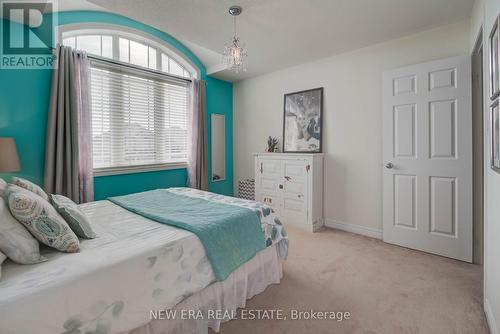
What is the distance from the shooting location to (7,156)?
7.04ft

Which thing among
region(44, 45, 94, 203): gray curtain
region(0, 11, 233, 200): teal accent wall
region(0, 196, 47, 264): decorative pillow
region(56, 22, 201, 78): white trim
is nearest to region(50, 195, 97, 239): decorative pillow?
region(0, 196, 47, 264): decorative pillow

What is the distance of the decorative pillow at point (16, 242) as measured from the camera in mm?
1095

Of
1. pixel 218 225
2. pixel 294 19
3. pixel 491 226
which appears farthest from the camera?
pixel 294 19

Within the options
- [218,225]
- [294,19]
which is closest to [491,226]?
[218,225]

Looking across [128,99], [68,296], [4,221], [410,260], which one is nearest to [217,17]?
[128,99]

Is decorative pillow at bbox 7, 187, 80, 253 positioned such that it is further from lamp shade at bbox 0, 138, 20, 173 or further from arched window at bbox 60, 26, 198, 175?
arched window at bbox 60, 26, 198, 175

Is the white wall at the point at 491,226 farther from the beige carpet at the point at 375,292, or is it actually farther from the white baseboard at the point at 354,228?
the white baseboard at the point at 354,228

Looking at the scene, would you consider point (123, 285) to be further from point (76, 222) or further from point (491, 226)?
point (491, 226)

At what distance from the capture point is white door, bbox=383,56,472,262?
95.6 inches

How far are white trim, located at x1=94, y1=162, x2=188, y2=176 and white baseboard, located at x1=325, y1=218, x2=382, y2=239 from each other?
246 centimetres

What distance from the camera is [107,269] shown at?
3.67 feet

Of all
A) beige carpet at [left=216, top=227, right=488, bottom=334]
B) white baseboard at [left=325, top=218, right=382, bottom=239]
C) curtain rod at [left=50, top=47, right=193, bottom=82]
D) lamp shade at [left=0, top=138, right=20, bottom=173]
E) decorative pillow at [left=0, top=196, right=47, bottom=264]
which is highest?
curtain rod at [left=50, top=47, right=193, bottom=82]

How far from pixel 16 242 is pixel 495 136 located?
2564 mm

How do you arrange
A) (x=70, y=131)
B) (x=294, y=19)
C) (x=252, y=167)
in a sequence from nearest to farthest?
(x=294, y=19), (x=70, y=131), (x=252, y=167)
